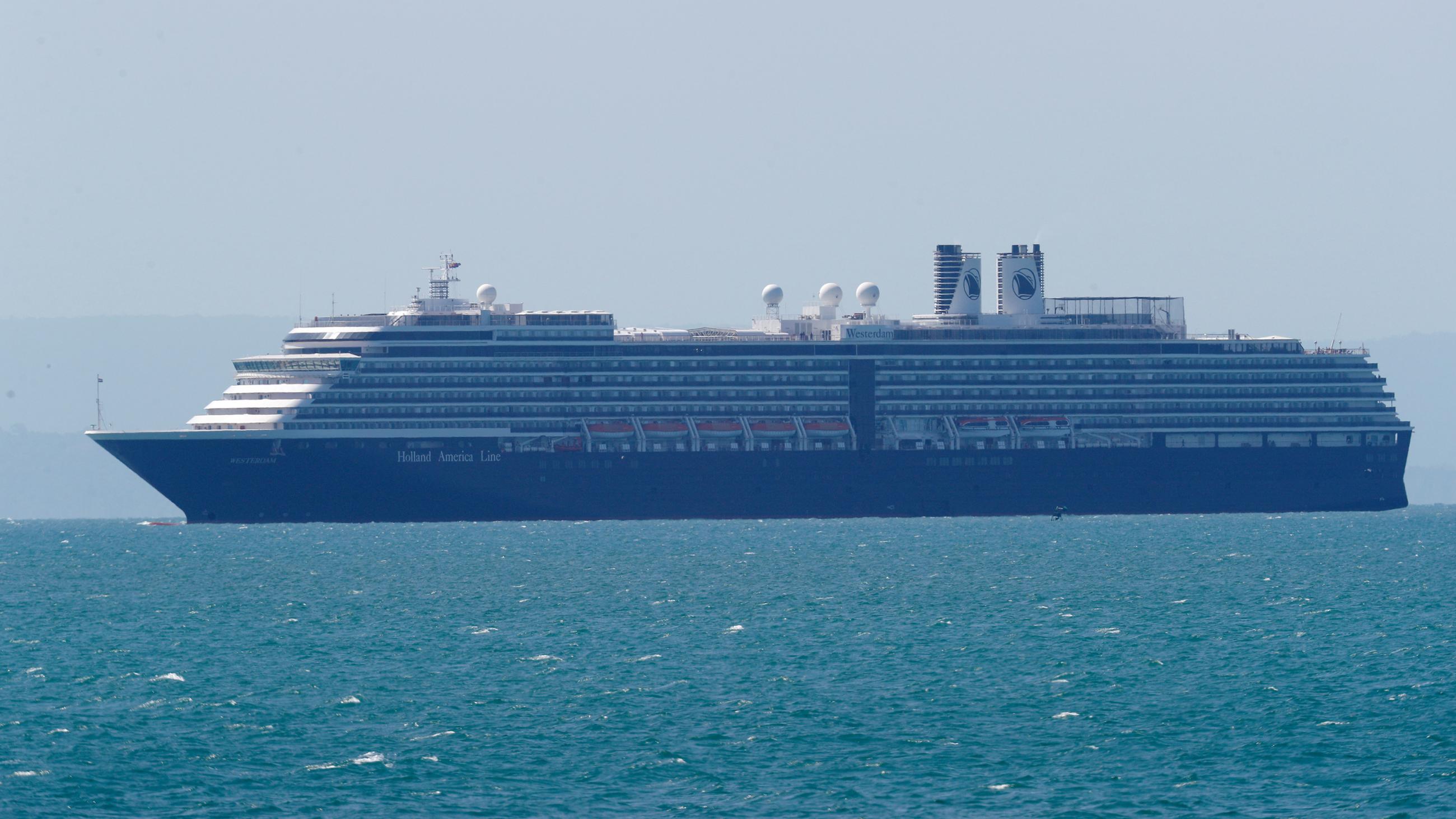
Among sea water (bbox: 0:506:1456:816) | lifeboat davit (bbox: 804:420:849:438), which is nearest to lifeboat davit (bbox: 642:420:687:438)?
lifeboat davit (bbox: 804:420:849:438)

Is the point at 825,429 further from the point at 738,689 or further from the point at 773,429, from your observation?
the point at 738,689

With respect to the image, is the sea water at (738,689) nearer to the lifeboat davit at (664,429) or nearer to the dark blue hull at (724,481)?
the dark blue hull at (724,481)

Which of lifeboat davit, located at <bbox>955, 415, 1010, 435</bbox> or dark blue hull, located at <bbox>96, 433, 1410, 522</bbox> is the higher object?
lifeboat davit, located at <bbox>955, 415, 1010, 435</bbox>

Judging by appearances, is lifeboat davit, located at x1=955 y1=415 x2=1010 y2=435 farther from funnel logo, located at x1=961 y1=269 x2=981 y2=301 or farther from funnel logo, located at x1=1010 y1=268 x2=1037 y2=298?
funnel logo, located at x1=1010 y1=268 x2=1037 y2=298

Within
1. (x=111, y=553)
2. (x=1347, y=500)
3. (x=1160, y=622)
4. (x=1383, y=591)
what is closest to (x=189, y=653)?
(x=1160, y=622)

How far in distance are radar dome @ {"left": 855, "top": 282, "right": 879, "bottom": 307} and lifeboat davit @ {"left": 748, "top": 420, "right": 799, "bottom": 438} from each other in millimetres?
13618

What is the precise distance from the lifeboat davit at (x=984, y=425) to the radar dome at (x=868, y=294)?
11947 millimetres

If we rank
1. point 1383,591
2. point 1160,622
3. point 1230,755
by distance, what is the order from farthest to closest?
point 1383,591 < point 1160,622 < point 1230,755

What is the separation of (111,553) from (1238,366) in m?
70.6

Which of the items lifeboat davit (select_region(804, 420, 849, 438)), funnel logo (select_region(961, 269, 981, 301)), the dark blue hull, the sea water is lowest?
the sea water

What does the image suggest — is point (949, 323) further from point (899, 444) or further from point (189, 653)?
point (189, 653)

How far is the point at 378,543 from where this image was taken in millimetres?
116625

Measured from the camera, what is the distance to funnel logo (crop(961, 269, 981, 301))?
14000 cm

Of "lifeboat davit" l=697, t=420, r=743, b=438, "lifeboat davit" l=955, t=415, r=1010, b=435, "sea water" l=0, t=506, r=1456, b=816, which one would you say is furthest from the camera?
"lifeboat davit" l=955, t=415, r=1010, b=435
